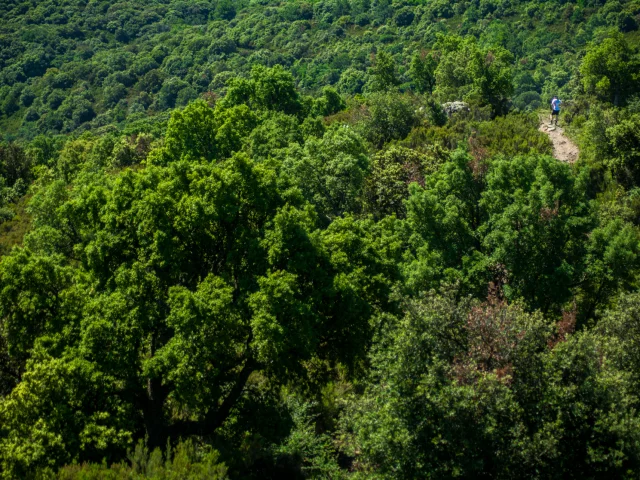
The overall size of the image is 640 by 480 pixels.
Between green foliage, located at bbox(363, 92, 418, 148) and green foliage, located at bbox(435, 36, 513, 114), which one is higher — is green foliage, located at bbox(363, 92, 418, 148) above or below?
above

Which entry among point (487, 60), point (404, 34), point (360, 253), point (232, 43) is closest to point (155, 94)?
point (232, 43)

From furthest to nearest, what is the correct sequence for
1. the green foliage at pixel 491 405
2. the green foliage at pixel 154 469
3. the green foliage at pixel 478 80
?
the green foliage at pixel 478 80 < the green foliage at pixel 154 469 < the green foliage at pixel 491 405

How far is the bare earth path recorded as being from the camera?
141 ft

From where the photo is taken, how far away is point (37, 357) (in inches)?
701

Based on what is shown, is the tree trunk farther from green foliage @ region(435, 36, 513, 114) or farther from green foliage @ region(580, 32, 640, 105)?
green foliage @ region(580, 32, 640, 105)

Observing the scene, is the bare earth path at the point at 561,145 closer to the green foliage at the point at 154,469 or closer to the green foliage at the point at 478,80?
the green foliage at the point at 478,80

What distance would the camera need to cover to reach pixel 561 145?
4522 centimetres

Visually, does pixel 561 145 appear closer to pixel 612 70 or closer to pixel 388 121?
pixel 388 121

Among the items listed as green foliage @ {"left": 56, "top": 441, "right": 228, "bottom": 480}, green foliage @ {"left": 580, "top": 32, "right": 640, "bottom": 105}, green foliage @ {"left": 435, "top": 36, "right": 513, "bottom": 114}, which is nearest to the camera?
green foliage @ {"left": 56, "top": 441, "right": 228, "bottom": 480}

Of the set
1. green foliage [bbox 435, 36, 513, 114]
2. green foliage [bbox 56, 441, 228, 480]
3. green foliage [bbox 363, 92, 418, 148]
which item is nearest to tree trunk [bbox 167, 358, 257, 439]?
green foliage [bbox 56, 441, 228, 480]

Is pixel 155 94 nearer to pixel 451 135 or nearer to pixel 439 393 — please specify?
pixel 451 135

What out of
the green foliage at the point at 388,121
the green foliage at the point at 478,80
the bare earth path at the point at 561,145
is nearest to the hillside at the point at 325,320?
the bare earth path at the point at 561,145

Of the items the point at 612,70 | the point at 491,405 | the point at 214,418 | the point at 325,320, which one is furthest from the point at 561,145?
the point at 491,405

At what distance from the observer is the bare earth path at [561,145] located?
43.1 metres
